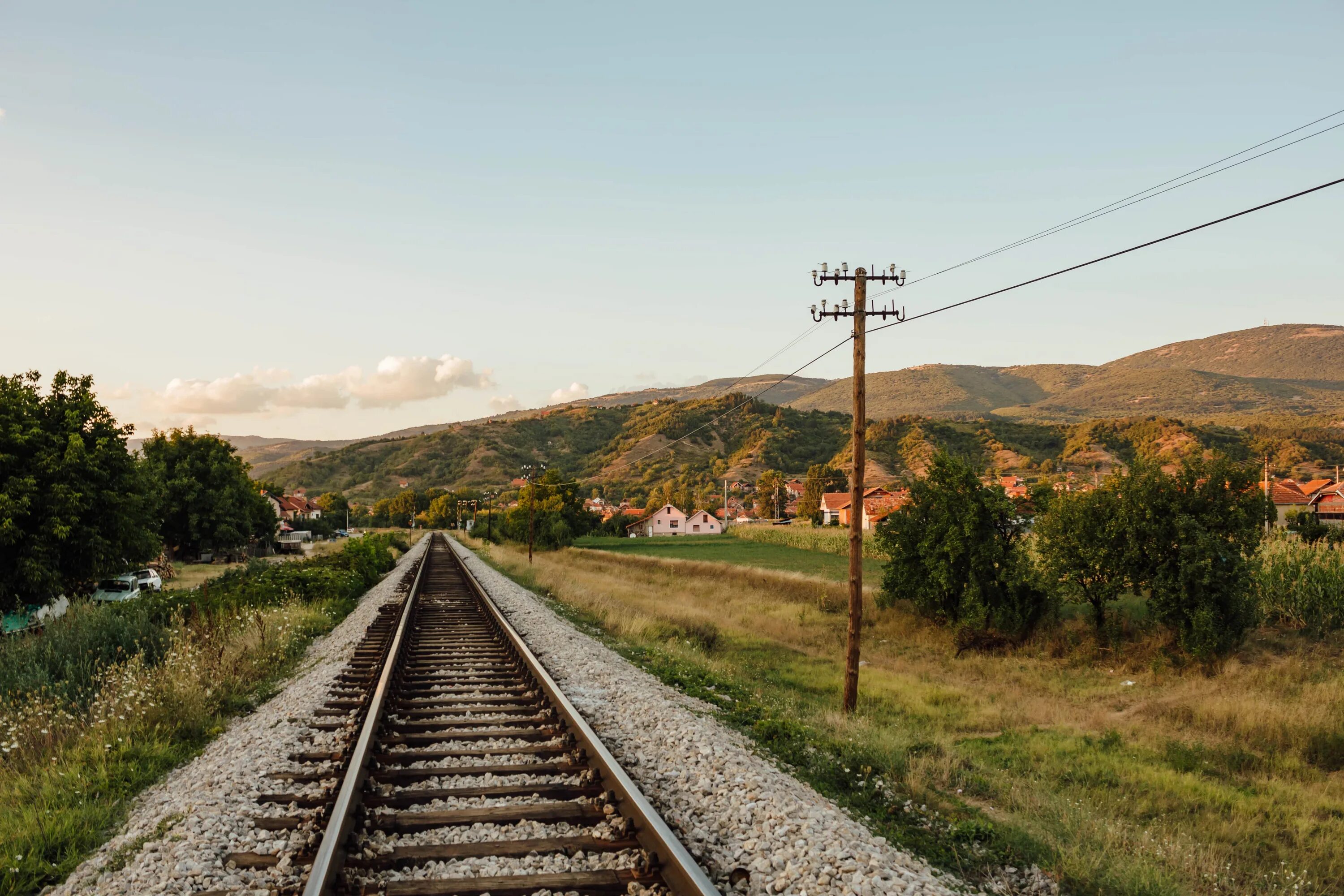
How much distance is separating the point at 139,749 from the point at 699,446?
173 meters

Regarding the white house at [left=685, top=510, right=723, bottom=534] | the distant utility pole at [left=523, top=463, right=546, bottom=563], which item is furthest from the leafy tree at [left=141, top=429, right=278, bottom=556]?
the white house at [left=685, top=510, right=723, bottom=534]

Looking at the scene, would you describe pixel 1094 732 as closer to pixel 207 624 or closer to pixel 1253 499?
pixel 1253 499

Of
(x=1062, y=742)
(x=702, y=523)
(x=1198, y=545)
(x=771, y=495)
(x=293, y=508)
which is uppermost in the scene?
(x=1198, y=545)

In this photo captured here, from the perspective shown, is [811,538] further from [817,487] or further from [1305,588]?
[817,487]

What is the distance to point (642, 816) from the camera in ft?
17.1

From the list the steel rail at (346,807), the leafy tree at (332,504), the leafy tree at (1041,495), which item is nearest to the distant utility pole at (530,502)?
the leafy tree at (1041,495)

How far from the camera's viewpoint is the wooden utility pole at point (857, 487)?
13445 mm

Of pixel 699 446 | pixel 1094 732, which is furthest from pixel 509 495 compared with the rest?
pixel 1094 732

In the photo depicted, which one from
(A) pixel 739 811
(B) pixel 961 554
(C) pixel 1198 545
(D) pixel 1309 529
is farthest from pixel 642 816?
(D) pixel 1309 529

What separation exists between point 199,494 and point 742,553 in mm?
39750

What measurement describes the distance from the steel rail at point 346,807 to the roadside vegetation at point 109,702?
1.66m

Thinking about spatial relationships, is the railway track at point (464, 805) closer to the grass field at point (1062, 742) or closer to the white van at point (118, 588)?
the grass field at point (1062, 742)

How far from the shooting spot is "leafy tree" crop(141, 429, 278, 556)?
56594 mm

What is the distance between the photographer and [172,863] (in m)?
4.82
